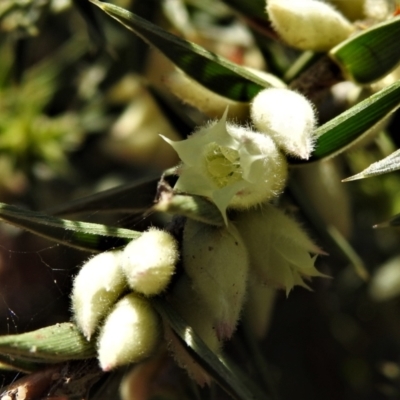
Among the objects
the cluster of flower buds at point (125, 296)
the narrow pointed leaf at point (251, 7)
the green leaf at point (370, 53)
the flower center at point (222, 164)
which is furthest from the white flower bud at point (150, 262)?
the narrow pointed leaf at point (251, 7)

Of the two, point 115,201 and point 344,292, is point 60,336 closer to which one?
point 115,201

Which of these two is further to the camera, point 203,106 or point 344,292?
point 344,292

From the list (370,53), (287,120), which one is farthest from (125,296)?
(370,53)

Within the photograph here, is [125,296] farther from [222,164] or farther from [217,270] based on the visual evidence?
[222,164]

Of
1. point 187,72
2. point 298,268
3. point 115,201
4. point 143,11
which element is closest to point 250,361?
point 298,268

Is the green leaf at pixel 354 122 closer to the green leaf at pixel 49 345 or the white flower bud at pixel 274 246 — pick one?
the white flower bud at pixel 274 246

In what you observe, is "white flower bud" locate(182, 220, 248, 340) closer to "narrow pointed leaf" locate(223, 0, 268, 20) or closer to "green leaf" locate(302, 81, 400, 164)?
"green leaf" locate(302, 81, 400, 164)
